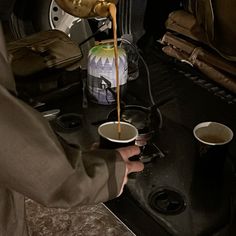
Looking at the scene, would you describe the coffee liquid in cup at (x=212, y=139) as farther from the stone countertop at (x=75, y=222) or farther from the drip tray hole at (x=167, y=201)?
the stone countertop at (x=75, y=222)

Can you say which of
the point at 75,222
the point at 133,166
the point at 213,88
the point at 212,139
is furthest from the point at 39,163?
the point at 213,88

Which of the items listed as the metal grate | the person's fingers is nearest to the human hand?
the person's fingers

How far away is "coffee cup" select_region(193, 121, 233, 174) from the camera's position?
1.05 meters

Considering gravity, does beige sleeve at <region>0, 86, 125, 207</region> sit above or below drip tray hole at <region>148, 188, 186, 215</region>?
above

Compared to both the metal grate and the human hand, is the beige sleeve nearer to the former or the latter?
the human hand

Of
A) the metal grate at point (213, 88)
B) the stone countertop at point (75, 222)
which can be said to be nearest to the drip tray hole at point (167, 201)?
the stone countertop at point (75, 222)

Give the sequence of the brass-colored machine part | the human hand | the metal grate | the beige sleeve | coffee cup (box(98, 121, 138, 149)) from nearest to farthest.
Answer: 1. the beige sleeve
2. the human hand
3. coffee cup (box(98, 121, 138, 149))
4. the brass-colored machine part
5. the metal grate

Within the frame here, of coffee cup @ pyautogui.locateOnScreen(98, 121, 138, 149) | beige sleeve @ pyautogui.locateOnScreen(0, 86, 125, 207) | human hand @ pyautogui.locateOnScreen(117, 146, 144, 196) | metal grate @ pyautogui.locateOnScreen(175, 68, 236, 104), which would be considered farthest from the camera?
metal grate @ pyautogui.locateOnScreen(175, 68, 236, 104)

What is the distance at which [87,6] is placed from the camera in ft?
3.92

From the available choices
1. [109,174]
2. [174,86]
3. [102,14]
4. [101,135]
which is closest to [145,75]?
[174,86]

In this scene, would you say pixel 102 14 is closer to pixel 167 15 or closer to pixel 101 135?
pixel 101 135

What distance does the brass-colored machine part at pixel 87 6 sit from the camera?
1188 mm

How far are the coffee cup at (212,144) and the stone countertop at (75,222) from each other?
0.23 meters

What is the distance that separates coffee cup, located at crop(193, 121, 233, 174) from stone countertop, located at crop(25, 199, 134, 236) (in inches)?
9.2
